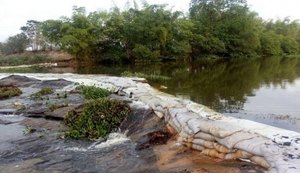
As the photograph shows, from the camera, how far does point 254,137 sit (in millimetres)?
6699

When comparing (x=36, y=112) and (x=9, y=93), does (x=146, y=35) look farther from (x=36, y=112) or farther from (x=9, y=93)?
(x=36, y=112)

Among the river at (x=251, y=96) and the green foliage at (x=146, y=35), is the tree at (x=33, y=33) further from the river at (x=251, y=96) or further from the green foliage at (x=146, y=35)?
the river at (x=251, y=96)

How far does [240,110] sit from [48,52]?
31983 mm

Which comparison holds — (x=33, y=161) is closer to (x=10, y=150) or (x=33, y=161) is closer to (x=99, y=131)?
(x=10, y=150)

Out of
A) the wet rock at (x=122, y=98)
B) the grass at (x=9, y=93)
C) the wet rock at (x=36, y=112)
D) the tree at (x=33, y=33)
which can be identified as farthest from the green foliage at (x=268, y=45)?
the wet rock at (x=36, y=112)

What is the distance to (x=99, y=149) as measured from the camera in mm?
8086

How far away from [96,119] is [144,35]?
1217 inches

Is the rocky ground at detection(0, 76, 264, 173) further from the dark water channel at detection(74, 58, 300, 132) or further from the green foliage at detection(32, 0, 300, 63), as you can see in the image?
the green foliage at detection(32, 0, 300, 63)

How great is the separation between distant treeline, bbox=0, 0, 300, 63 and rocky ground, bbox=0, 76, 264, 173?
25.5 metres

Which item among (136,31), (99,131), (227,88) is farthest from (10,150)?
(136,31)

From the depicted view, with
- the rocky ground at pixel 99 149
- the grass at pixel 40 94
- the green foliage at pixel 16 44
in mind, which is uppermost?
the green foliage at pixel 16 44

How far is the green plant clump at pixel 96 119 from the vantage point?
9.04 m

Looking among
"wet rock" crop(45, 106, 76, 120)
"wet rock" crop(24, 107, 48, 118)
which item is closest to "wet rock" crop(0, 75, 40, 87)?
"wet rock" crop(24, 107, 48, 118)

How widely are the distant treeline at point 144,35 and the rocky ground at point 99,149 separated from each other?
25455 mm
